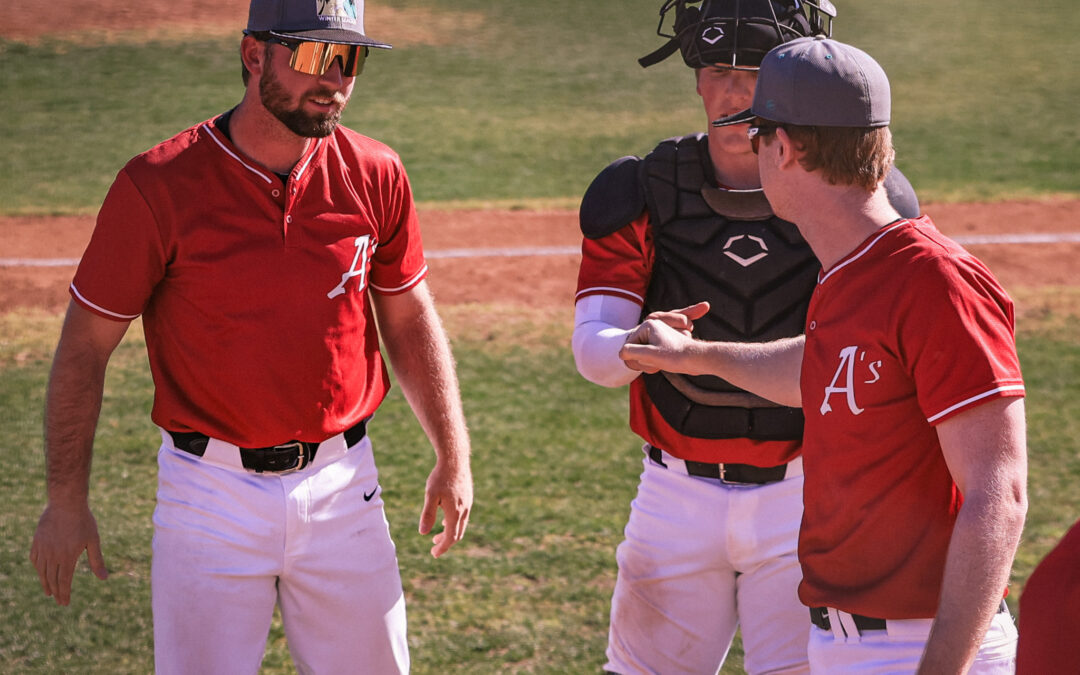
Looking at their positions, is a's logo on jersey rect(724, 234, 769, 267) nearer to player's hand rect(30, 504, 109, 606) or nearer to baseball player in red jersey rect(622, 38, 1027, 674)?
baseball player in red jersey rect(622, 38, 1027, 674)


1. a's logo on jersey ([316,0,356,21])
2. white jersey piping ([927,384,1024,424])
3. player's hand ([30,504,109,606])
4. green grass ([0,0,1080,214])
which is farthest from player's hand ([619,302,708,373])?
green grass ([0,0,1080,214])

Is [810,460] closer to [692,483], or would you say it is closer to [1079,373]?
[692,483]

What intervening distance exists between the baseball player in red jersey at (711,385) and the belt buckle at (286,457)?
2.84ft

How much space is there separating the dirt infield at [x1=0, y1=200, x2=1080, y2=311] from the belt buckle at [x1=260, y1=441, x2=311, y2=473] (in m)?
6.70

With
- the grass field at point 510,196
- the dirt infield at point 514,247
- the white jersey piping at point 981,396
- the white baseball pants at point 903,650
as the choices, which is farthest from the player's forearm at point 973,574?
the dirt infield at point 514,247

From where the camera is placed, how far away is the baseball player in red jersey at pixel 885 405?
2.26 metres

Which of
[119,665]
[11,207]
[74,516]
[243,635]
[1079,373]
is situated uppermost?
[74,516]

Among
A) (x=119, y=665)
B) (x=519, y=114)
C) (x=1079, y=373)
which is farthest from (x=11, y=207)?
(x=1079, y=373)

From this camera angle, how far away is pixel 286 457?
3369mm

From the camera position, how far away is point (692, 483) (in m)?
3.48

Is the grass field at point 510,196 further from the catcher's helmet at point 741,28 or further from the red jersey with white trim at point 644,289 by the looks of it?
the catcher's helmet at point 741,28

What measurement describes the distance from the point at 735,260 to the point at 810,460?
92cm

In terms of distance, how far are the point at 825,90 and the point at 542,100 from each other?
16791 mm

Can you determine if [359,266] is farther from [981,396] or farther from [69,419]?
[981,396]
